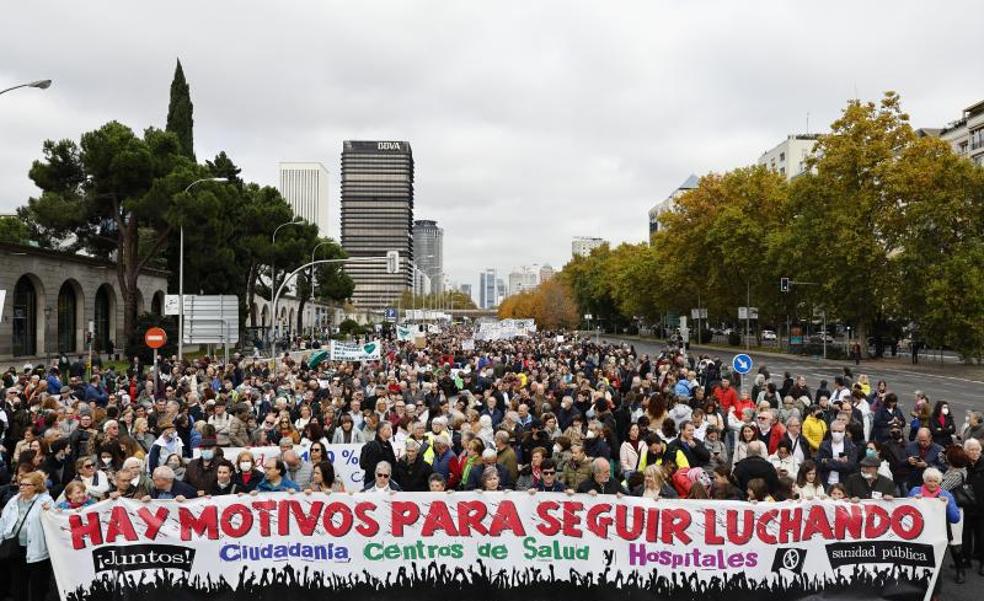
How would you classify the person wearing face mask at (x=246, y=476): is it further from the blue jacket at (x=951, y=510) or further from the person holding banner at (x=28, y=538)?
the blue jacket at (x=951, y=510)

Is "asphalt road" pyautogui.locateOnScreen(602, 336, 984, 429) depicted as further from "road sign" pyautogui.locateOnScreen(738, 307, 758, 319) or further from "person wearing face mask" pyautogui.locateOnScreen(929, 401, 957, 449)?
"person wearing face mask" pyautogui.locateOnScreen(929, 401, 957, 449)

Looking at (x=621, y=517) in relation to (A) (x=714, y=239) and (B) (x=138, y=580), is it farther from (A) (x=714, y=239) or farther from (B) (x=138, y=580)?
(A) (x=714, y=239)

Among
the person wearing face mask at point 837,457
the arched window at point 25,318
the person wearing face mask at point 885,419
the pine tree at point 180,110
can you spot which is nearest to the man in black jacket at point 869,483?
the person wearing face mask at point 837,457

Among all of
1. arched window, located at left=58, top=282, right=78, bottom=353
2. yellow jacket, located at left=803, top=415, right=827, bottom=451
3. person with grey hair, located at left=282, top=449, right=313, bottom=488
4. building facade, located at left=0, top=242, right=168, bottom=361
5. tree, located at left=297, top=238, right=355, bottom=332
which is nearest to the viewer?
person with grey hair, located at left=282, top=449, right=313, bottom=488

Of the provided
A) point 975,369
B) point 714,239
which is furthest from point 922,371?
point 714,239

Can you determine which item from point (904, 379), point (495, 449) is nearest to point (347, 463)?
point (495, 449)

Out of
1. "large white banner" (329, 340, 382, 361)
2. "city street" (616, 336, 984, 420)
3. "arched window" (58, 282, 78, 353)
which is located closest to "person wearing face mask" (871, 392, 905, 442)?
"city street" (616, 336, 984, 420)

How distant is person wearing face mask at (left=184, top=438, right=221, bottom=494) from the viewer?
7.53 metres

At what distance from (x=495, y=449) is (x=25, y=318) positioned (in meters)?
36.2

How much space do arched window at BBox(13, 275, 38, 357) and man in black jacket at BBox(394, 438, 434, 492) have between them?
35.0m

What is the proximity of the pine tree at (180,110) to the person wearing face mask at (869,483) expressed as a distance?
171 feet

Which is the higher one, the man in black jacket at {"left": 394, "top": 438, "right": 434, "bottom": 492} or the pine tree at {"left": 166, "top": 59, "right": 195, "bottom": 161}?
the pine tree at {"left": 166, "top": 59, "right": 195, "bottom": 161}

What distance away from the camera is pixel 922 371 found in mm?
41031

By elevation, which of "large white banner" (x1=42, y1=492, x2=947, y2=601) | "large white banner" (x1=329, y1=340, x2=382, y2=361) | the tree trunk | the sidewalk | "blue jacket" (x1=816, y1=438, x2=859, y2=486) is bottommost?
the sidewalk
